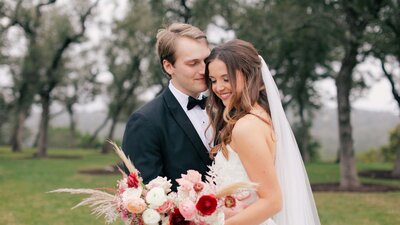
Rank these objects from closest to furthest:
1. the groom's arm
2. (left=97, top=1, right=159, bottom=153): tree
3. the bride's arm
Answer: the bride's arm < the groom's arm < (left=97, top=1, right=159, bottom=153): tree

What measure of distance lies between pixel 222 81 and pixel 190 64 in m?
0.57

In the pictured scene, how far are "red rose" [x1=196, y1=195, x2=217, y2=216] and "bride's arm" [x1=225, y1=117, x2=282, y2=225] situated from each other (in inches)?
10.1

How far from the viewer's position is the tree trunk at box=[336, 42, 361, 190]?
58.2ft

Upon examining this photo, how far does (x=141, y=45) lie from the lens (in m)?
38.3

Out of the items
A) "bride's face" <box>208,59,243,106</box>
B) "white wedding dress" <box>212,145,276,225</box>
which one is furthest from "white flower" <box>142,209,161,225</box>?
"bride's face" <box>208,59,243,106</box>

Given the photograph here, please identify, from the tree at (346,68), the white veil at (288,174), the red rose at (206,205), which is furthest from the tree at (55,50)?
the red rose at (206,205)

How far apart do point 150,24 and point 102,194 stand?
104 feet

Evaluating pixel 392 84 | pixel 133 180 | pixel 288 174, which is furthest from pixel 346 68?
pixel 133 180

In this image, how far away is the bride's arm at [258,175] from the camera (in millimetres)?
3418

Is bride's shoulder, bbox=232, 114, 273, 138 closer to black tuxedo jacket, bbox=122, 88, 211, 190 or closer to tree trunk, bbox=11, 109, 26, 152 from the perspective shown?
black tuxedo jacket, bbox=122, 88, 211, 190

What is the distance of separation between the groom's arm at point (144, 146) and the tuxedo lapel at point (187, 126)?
0.76 feet

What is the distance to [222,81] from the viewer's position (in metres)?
3.82

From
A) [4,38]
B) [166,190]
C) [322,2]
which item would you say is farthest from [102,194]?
[4,38]

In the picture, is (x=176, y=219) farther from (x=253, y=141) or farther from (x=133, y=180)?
(x=253, y=141)
